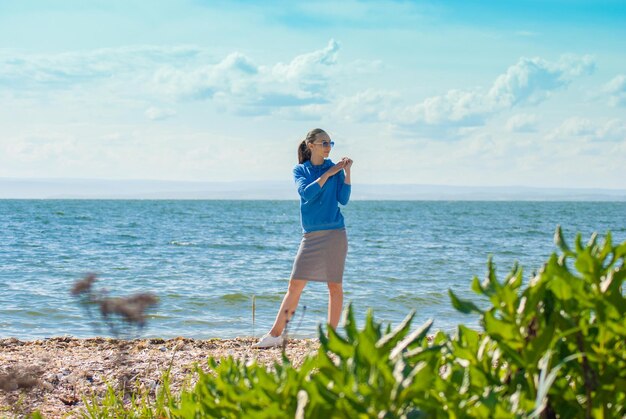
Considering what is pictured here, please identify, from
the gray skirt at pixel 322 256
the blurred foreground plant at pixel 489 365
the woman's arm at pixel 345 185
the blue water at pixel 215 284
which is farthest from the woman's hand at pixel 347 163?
the blurred foreground plant at pixel 489 365

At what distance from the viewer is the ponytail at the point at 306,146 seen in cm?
669

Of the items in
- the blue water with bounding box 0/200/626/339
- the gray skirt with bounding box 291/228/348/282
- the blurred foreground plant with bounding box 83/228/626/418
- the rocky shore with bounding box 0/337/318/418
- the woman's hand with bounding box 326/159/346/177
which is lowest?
the blue water with bounding box 0/200/626/339

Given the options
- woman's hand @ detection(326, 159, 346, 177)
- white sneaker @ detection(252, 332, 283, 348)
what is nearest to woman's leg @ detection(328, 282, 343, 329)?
white sneaker @ detection(252, 332, 283, 348)

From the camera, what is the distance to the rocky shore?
4.03 metres

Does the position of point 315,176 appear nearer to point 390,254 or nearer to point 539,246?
point 390,254

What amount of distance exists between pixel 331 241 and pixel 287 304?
2.25 ft

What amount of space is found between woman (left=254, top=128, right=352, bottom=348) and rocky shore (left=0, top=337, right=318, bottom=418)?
2.17 feet

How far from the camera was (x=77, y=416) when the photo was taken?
421cm

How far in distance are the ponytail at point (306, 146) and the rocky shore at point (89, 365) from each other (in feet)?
5.42

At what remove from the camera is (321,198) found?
6680 mm

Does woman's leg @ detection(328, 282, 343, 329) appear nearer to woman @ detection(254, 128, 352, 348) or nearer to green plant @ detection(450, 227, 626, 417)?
woman @ detection(254, 128, 352, 348)

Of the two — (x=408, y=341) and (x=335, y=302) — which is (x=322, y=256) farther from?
(x=408, y=341)

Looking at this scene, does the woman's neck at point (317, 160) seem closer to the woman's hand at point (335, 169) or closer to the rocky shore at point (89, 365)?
the woman's hand at point (335, 169)

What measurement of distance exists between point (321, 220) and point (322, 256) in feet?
0.99
